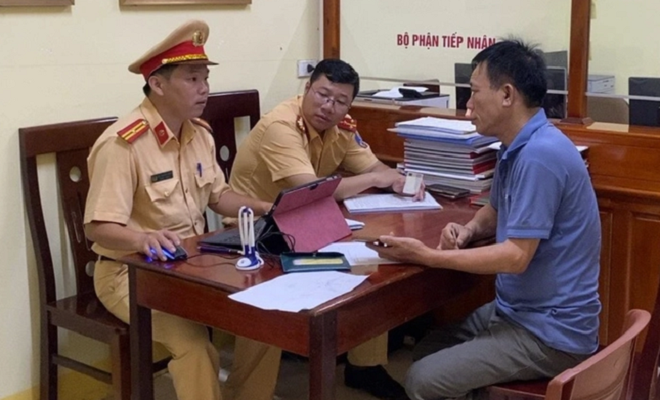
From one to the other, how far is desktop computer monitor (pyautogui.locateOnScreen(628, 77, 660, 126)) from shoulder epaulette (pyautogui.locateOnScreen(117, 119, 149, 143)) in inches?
62.5

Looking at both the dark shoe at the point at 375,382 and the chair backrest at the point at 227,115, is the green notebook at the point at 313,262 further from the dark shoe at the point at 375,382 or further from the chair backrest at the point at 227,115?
the chair backrest at the point at 227,115

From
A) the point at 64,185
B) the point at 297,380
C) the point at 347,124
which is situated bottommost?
the point at 297,380

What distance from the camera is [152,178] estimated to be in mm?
2502

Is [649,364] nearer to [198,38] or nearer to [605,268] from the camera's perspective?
[605,268]

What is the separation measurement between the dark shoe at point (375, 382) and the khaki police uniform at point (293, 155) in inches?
1.2

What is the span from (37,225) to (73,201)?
16 centimetres

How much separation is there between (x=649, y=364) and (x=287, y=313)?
34.8 inches

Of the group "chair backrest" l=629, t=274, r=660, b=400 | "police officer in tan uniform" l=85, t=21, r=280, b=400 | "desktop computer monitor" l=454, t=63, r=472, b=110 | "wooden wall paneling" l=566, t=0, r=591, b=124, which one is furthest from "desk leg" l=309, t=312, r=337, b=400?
"desktop computer monitor" l=454, t=63, r=472, b=110

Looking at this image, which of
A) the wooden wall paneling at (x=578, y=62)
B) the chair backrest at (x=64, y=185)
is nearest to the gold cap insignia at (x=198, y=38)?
the chair backrest at (x=64, y=185)

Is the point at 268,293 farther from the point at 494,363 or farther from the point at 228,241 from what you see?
the point at 494,363

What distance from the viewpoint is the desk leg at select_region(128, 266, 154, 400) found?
225 cm

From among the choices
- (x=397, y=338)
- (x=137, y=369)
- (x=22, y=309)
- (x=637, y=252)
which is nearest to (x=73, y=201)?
(x=22, y=309)

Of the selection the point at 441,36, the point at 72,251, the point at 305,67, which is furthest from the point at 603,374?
the point at 305,67

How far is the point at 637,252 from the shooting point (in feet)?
9.05
